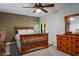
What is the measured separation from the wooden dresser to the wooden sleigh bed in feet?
0.95

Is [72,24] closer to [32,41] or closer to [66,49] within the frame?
[66,49]

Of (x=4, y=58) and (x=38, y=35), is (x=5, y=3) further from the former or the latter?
(x=4, y=58)

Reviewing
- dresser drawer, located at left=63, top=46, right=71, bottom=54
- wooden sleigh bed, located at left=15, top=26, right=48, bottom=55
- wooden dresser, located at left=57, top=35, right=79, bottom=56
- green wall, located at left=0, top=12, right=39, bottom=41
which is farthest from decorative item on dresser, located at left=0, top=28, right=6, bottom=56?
dresser drawer, located at left=63, top=46, right=71, bottom=54

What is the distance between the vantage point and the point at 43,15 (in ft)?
6.48

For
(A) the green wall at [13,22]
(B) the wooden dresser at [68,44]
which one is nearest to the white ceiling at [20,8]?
(A) the green wall at [13,22]

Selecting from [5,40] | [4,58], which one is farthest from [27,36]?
[4,58]

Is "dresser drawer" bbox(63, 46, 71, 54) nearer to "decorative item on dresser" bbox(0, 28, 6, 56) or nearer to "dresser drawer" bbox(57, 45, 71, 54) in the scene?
"dresser drawer" bbox(57, 45, 71, 54)

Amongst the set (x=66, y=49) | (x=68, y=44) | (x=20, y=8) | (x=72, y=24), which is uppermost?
(x=20, y=8)

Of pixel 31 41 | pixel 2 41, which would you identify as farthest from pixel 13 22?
pixel 31 41

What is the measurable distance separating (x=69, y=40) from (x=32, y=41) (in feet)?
2.45

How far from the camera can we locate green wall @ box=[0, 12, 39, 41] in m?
1.86

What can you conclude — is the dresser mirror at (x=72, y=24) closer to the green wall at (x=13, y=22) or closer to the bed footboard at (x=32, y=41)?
the bed footboard at (x=32, y=41)

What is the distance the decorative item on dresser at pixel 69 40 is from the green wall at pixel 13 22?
565 mm

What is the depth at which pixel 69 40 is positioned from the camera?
1.83 metres
